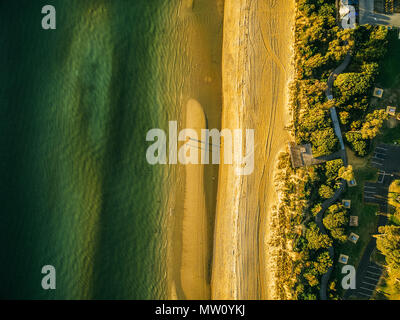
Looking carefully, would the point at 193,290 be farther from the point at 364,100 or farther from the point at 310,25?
the point at 310,25

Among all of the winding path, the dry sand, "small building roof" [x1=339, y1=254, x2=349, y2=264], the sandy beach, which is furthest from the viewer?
the sandy beach

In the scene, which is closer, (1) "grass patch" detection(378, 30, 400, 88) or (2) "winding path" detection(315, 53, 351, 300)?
(2) "winding path" detection(315, 53, 351, 300)

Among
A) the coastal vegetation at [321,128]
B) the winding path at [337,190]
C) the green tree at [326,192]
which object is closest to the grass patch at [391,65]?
the coastal vegetation at [321,128]

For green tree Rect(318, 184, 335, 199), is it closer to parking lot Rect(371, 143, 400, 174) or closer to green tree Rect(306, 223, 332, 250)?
green tree Rect(306, 223, 332, 250)

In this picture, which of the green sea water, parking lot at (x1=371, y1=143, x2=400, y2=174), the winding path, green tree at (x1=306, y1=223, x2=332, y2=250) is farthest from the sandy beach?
parking lot at (x1=371, y1=143, x2=400, y2=174)

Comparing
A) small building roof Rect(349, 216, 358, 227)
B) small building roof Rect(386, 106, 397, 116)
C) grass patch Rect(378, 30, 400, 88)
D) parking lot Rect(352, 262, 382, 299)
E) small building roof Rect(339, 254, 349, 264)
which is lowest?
parking lot Rect(352, 262, 382, 299)

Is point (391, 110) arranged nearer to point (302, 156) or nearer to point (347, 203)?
point (302, 156)
